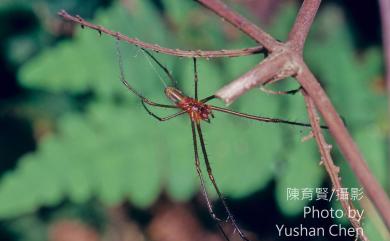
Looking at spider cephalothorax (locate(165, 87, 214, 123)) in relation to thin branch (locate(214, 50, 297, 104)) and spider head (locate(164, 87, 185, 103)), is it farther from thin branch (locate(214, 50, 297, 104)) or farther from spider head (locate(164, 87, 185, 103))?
thin branch (locate(214, 50, 297, 104))

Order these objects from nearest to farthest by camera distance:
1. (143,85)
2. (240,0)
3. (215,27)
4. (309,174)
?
(309,174), (143,85), (215,27), (240,0)

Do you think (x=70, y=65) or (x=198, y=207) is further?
(x=198, y=207)

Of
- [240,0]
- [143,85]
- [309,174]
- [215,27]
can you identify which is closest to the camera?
[309,174]

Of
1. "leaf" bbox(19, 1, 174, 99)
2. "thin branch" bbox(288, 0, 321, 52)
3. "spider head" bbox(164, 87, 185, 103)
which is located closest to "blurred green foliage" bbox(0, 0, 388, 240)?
"leaf" bbox(19, 1, 174, 99)

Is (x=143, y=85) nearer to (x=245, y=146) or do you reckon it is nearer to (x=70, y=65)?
(x=70, y=65)

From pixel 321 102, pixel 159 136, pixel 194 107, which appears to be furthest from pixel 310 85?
pixel 159 136

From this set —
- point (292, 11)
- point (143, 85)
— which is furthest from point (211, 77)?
point (292, 11)
